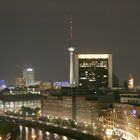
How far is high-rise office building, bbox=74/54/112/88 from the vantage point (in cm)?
6975

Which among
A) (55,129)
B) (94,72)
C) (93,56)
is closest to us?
(55,129)

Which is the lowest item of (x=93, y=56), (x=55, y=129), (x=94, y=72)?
(x=55, y=129)

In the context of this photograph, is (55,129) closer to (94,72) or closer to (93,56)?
(94,72)

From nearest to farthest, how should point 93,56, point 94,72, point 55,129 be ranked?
point 55,129 < point 94,72 < point 93,56

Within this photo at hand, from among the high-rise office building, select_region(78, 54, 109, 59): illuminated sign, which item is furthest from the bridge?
select_region(78, 54, 109, 59): illuminated sign

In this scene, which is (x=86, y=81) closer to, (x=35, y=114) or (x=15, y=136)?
(x=35, y=114)

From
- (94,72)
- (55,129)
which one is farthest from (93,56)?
(55,129)

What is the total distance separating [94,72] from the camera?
6950cm

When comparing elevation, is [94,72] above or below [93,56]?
below

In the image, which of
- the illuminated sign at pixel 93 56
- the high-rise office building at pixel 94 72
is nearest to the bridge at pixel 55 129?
the high-rise office building at pixel 94 72

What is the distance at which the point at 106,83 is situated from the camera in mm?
70375

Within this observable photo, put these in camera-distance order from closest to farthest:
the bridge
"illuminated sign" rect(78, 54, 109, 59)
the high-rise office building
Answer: the bridge < the high-rise office building < "illuminated sign" rect(78, 54, 109, 59)

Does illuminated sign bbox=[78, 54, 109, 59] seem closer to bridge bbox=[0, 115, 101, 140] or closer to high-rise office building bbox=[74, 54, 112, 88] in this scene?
high-rise office building bbox=[74, 54, 112, 88]

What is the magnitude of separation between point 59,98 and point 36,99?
20.5 metres
